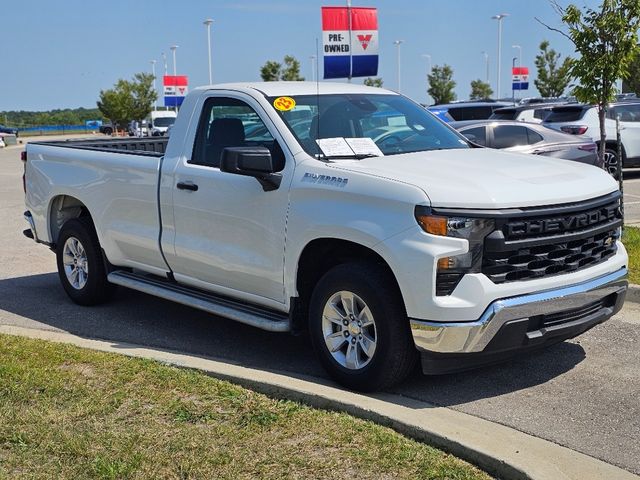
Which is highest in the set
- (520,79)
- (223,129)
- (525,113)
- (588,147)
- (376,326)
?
(520,79)

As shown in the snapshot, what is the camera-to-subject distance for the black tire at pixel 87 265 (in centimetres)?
752

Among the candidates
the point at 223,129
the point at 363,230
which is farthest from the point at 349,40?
the point at 363,230

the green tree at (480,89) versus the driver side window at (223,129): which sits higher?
the green tree at (480,89)

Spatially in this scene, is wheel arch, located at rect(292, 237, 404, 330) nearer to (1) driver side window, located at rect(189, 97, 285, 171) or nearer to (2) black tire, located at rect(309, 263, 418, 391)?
(2) black tire, located at rect(309, 263, 418, 391)

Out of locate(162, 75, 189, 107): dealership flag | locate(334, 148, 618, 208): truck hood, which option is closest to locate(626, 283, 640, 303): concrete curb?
locate(334, 148, 618, 208): truck hood

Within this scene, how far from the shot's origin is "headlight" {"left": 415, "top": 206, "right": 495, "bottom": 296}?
468 cm

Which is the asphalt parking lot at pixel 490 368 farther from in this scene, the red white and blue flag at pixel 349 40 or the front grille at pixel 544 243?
the red white and blue flag at pixel 349 40

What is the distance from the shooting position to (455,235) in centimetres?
469

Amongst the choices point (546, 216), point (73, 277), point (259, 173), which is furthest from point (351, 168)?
point (73, 277)

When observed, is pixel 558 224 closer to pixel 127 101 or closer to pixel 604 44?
pixel 604 44

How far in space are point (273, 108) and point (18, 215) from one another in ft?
32.2

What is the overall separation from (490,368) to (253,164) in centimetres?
214

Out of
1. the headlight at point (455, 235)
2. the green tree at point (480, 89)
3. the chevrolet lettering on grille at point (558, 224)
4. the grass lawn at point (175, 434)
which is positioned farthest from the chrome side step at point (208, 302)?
the green tree at point (480, 89)

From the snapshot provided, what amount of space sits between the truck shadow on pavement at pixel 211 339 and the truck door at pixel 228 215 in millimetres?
520
